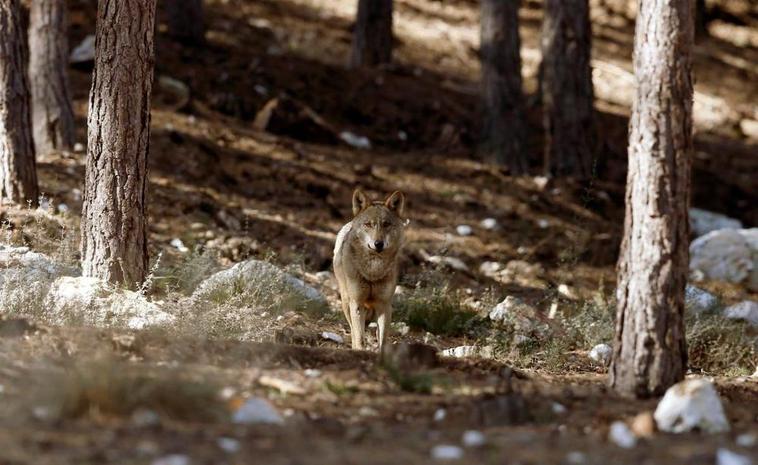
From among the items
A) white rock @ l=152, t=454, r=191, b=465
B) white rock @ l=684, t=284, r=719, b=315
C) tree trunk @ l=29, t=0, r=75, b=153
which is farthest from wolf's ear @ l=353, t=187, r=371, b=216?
tree trunk @ l=29, t=0, r=75, b=153

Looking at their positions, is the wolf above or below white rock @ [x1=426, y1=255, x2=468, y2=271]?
above

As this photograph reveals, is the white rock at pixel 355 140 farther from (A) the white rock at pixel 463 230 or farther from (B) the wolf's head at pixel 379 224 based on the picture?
(B) the wolf's head at pixel 379 224

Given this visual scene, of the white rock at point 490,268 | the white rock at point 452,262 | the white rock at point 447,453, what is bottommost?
the white rock at point 490,268

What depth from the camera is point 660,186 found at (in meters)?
7.40

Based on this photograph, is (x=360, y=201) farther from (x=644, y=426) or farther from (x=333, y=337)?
(x=644, y=426)

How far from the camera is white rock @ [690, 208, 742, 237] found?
56.7ft

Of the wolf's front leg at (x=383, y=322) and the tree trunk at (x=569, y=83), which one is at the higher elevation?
the tree trunk at (x=569, y=83)

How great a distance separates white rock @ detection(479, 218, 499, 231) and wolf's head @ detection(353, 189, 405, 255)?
5421mm

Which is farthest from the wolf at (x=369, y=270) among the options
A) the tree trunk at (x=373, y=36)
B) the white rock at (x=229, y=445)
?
the tree trunk at (x=373, y=36)

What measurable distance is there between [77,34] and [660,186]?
1412 centimetres

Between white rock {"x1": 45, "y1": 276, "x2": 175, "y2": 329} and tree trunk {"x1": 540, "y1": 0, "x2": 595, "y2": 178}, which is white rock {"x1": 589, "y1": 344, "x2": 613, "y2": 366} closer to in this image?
white rock {"x1": 45, "y1": 276, "x2": 175, "y2": 329}

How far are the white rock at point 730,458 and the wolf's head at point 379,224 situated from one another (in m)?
4.52

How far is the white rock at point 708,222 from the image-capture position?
17.3 meters

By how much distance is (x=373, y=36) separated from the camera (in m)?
21.1
